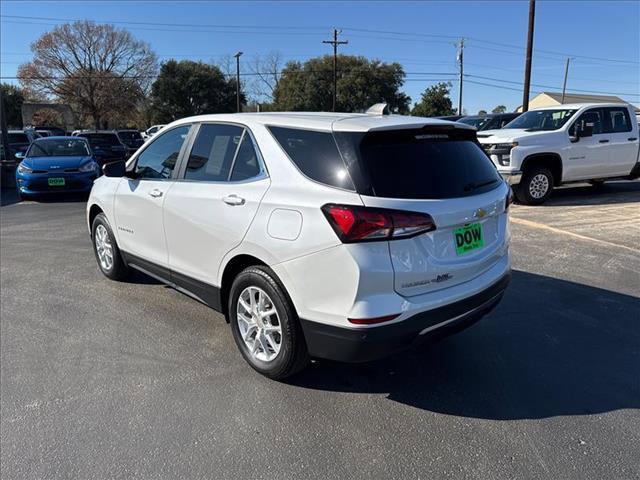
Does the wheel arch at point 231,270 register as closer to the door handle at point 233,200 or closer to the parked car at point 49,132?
the door handle at point 233,200

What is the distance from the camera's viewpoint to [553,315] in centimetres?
452

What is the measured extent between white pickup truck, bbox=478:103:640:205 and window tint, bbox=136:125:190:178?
23.8 feet

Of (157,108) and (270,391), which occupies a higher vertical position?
(157,108)

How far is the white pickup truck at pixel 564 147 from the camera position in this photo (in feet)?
32.9

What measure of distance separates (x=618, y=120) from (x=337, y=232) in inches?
428

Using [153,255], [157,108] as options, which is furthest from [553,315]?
[157,108]

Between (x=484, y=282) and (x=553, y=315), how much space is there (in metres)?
1.68

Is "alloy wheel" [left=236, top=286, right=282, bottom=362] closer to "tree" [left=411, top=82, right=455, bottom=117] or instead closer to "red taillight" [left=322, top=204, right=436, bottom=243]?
"red taillight" [left=322, top=204, right=436, bottom=243]

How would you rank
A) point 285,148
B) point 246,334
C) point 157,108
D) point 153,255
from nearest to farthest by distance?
1. point 285,148
2. point 246,334
3. point 153,255
4. point 157,108

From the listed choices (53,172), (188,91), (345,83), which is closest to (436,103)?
(345,83)

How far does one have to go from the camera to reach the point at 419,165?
3.04m

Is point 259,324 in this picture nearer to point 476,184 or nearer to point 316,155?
point 316,155

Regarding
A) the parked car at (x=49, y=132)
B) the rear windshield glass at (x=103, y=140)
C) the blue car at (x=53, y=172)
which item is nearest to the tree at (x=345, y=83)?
the parked car at (x=49, y=132)

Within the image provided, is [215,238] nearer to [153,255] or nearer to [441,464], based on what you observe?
[153,255]
